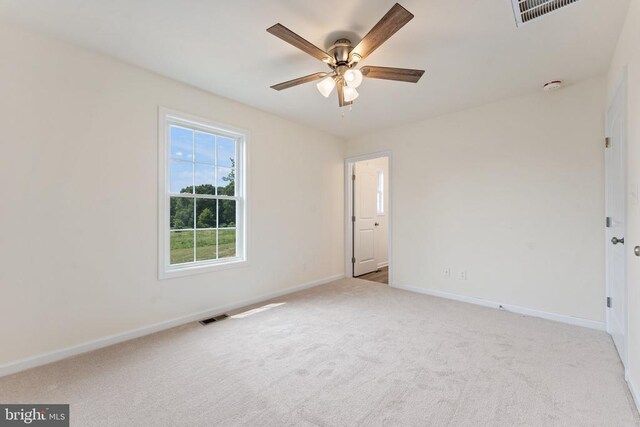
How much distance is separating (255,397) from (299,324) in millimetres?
1169

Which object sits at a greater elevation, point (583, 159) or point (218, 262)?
point (583, 159)

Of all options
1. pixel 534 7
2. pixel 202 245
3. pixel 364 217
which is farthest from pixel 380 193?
pixel 534 7

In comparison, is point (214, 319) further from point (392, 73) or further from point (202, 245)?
point (392, 73)

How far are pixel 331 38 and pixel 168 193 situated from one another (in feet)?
6.90

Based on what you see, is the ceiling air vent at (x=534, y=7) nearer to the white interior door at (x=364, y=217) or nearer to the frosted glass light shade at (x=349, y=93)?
the frosted glass light shade at (x=349, y=93)

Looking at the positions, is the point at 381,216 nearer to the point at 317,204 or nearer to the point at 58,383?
the point at 317,204

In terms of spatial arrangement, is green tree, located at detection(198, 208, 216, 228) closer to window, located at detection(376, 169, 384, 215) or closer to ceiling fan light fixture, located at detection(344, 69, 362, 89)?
ceiling fan light fixture, located at detection(344, 69, 362, 89)

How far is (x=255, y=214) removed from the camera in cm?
371

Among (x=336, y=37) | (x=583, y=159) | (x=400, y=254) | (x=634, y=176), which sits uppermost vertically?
(x=336, y=37)

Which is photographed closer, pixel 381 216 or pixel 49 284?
pixel 49 284

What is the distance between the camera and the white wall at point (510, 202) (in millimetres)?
2885

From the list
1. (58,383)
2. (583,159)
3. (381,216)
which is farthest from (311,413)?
(381,216)

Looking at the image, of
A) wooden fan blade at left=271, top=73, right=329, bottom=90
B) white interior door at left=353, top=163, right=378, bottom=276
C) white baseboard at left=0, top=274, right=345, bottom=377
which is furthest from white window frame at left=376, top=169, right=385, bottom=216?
wooden fan blade at left=271, top=73, right=329, bottom=90

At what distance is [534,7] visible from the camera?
1877 mm
